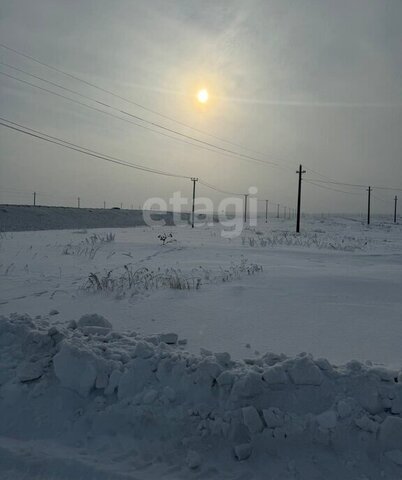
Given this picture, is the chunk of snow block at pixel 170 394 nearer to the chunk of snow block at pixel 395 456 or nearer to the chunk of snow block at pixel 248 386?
the chunk of snow block at pixel 248 386

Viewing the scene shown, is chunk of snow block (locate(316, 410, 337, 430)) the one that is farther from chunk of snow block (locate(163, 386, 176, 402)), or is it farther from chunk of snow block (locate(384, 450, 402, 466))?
chunk of snow block (locate(163, 386, 176, 402))

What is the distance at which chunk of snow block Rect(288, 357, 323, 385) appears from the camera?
3.10 metres

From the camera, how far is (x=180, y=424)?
303 cm

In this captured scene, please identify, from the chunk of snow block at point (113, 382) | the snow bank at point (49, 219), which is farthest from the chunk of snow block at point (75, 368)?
Answer: the snow bank at point (49, 219)

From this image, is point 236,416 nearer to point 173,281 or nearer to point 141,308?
point 141,308

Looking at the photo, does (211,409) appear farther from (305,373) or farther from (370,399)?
(370,399)

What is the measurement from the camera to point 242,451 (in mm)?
2773

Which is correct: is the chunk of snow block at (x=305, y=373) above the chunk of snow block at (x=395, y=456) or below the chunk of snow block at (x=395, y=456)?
above

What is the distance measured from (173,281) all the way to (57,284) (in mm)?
2440

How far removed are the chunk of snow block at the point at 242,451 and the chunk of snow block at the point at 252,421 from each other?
0.14 metres

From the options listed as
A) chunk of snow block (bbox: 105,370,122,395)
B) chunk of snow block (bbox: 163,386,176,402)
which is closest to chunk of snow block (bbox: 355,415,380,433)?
chunk of snow block (bbox: 163,386,176,402)

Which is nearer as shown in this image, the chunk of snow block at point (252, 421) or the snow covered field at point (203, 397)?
the snow covered field at point (203, 397)

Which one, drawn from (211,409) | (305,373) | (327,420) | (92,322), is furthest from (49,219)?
(327,420)

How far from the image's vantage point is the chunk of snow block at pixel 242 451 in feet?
9.09
